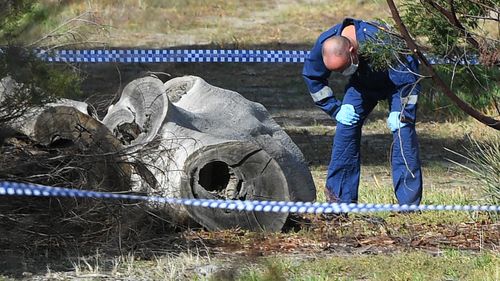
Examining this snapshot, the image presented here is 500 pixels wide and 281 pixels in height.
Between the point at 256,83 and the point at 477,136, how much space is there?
5.43 m

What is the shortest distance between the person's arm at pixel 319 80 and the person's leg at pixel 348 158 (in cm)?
11

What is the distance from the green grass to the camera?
21.5 ft

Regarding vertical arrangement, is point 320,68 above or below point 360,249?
above

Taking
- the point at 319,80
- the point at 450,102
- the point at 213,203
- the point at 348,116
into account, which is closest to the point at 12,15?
the point at 213,203

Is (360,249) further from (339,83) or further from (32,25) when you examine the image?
(339,83)

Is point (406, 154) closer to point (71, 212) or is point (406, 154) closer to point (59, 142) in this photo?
point (59, 142)

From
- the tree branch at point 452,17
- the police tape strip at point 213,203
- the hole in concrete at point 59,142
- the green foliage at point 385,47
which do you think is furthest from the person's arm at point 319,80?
the hole in concrete at point 59,142

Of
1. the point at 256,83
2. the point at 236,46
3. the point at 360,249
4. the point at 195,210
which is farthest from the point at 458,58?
the point at 236,46

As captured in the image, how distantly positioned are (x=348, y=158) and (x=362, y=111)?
0.34 meters

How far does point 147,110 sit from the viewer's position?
8.03m

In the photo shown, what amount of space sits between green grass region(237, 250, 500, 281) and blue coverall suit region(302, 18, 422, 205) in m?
1.48

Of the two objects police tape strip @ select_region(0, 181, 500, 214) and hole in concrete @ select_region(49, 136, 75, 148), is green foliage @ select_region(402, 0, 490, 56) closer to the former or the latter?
police tape strip @ select_region(0, 181, 500, 214)

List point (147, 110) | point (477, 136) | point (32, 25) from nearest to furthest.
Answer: point (32, 25)
point (147, 110)
point (477, 136)

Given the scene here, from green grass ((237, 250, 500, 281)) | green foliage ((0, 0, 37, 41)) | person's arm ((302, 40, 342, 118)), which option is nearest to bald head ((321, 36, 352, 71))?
person's arm ((302, 40, 342, 118))
